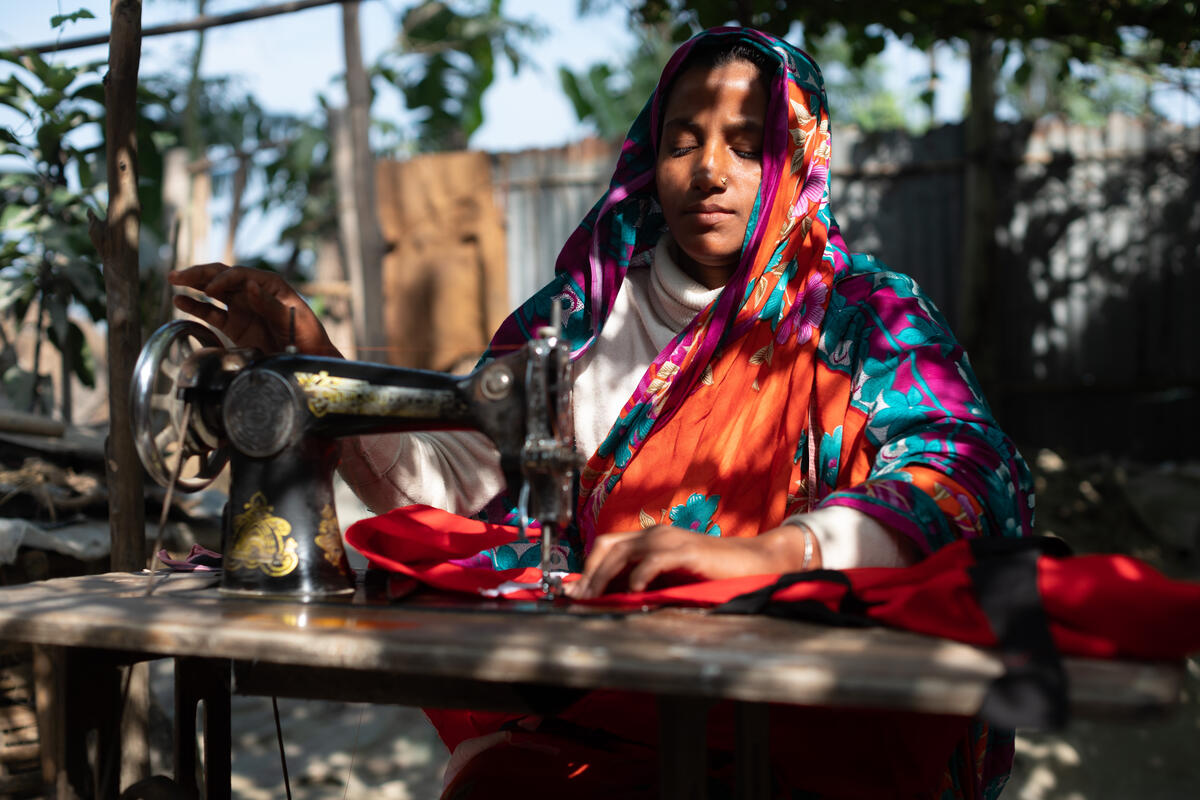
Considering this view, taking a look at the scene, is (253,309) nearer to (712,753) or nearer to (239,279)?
(239,279)

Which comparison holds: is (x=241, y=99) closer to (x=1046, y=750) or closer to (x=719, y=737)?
(x=1046, y=750)

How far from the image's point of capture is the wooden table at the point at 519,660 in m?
1.05

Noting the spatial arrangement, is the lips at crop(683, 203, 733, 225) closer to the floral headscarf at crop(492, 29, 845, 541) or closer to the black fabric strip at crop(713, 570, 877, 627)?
the floral headscarf at crop(492, 29, 845, 541)

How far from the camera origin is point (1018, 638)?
1121 mm

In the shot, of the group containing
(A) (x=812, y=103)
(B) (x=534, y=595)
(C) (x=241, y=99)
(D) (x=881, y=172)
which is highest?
(C) (x=241, y=99)

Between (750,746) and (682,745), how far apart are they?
0.38 feet

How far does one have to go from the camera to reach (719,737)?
1609 millimetres

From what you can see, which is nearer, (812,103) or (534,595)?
(534,595)

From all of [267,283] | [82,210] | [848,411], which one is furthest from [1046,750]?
[82,210]

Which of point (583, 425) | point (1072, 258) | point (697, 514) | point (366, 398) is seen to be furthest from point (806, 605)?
point (1072, 258)

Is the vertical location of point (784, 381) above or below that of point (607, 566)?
above

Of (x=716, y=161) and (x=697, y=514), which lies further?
(x=716, y=161)

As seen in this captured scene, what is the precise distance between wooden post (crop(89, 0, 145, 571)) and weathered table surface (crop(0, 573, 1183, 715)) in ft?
2.68

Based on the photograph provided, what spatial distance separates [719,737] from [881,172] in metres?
5.96
